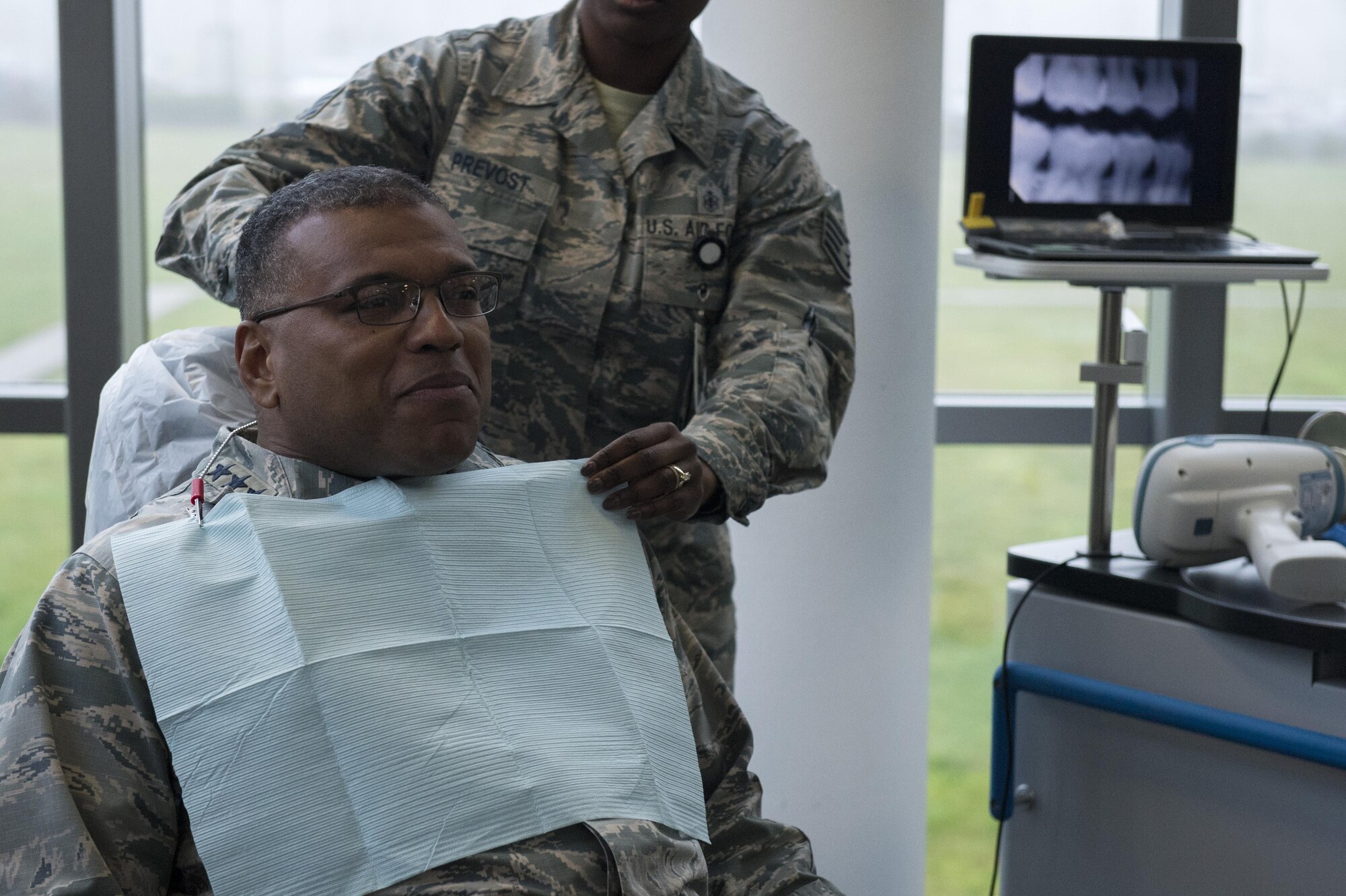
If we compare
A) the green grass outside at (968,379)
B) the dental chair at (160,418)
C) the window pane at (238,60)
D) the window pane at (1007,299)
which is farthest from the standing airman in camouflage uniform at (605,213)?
the window pane at (238,60)

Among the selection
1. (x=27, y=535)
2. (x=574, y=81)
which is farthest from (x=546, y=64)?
(x=27, y=535)

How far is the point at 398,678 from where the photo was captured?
1143 millimetres

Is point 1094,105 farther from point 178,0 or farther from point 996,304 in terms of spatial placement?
point 996,304

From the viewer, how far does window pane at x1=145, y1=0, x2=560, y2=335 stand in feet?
9.12

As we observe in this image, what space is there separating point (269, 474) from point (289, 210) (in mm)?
272

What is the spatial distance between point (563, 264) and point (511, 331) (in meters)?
0.12

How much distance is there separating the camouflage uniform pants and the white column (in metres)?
0.41

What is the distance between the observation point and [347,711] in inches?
43.4

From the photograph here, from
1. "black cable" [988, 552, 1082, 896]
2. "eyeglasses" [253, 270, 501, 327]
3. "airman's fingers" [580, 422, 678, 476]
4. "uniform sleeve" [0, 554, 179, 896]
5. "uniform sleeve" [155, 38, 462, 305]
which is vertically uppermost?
"uniform sleeve" [155, 38, 462, 305]

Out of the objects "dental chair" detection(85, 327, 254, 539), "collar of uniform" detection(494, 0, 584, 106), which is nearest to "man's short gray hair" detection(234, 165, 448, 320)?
"dental chair" detection(85, 327, 254, 539)

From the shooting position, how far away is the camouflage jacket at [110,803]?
99 centimetres

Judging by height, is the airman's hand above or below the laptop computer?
below

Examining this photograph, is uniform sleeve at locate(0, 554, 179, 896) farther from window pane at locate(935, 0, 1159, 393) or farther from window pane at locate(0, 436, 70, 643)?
window pane at locate(0, 436, 70, 643)

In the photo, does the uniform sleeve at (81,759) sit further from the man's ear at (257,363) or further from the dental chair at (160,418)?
the dental chair at (160,418)
